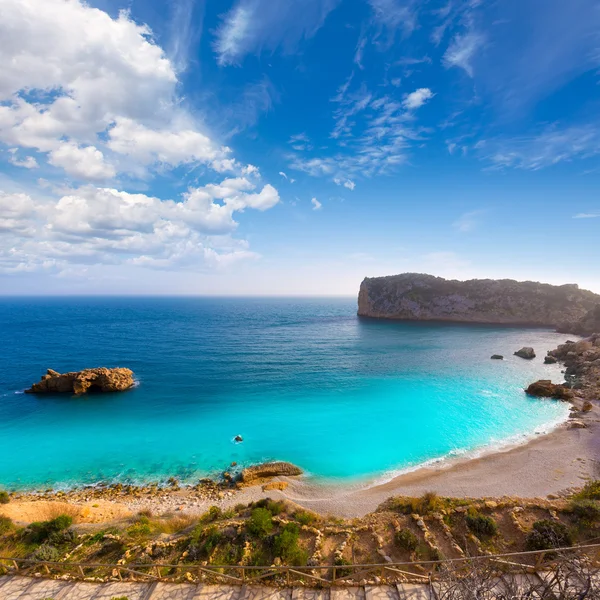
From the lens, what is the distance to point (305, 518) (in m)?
16.0

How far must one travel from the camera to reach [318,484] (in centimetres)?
2398

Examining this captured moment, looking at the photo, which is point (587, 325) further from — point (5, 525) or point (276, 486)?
point (5, 525)

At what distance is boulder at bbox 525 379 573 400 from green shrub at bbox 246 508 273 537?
41573mm

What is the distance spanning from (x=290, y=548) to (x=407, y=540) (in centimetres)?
541

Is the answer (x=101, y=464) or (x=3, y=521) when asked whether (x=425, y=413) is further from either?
(x=3, y=521)

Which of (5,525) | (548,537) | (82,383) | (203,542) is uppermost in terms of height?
(548,537)

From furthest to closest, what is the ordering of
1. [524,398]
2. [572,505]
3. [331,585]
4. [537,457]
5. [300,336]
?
[300,336], [524,398], [537,457], [572,505], [331,585]

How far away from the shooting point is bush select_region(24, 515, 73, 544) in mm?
15133

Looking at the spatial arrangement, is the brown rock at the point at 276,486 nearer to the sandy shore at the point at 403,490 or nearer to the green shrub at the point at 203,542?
the sandy shore at the point at 403,490

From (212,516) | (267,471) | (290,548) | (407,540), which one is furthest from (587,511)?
(267,471)

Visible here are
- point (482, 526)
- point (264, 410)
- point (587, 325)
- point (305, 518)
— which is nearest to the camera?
point (482, 526)

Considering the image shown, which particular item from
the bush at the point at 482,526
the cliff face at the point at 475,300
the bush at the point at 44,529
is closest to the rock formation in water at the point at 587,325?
the cliff face at the point at 475,300

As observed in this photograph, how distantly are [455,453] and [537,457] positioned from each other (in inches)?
255

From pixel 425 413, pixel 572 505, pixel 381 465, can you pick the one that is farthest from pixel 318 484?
pixel 425 413
